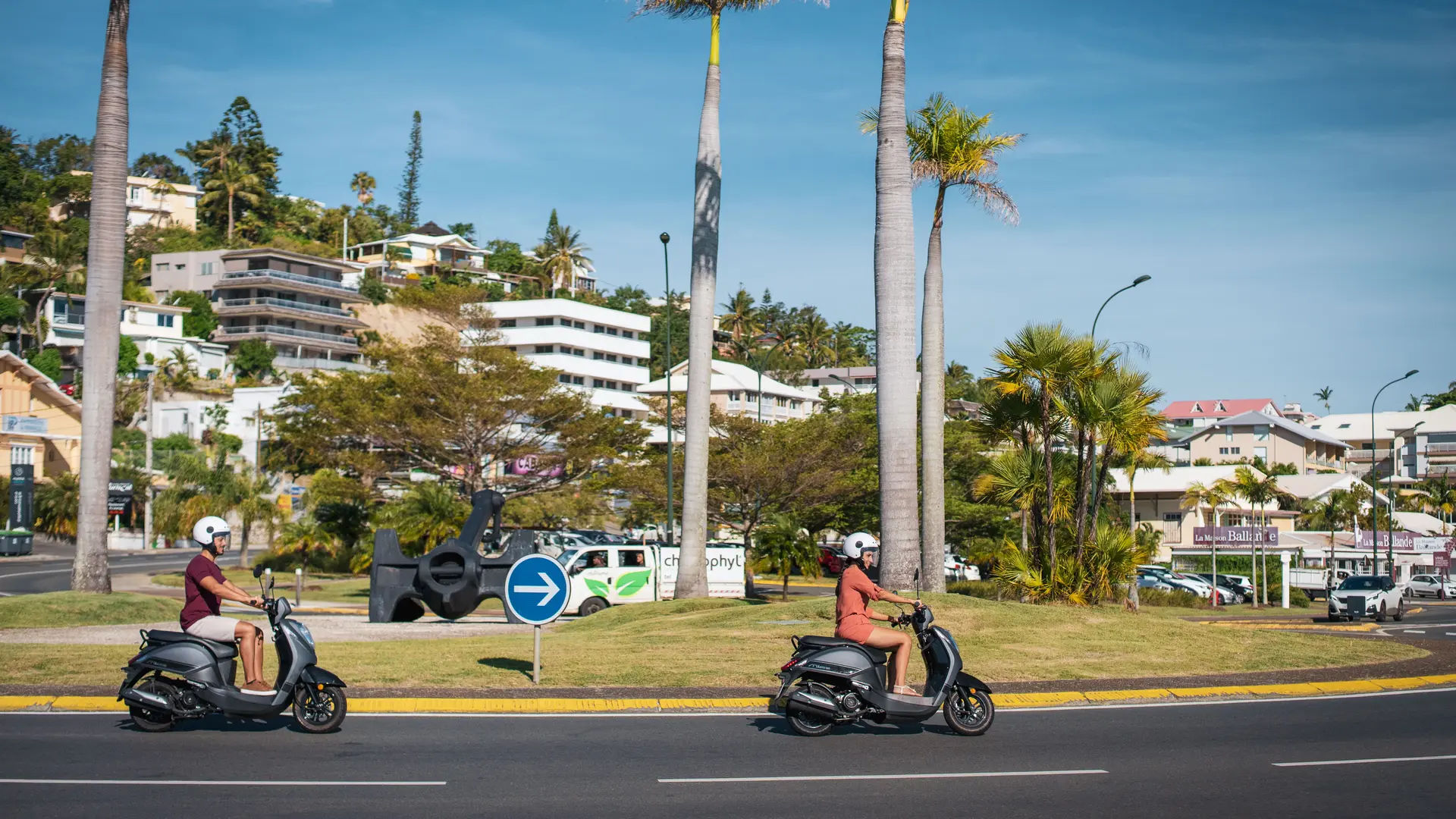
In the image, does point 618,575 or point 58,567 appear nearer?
point 618,575

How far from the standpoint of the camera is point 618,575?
2909 centimetres

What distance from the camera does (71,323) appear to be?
282ft

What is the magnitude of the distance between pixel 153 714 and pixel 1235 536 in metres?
40.0

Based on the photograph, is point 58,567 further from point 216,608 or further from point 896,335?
point 216,608

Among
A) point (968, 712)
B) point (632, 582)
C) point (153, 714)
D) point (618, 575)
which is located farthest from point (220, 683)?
point (632, 582)

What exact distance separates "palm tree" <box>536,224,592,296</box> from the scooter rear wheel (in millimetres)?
104797

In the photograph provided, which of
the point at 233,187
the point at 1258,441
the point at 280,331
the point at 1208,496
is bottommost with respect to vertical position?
the point at 1208,496

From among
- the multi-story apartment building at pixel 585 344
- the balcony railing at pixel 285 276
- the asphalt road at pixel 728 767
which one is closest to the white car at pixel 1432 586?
the multi-story apartment building at pixel 585 344

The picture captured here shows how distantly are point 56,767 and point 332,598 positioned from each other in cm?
2977

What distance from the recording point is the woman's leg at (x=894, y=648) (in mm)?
11031

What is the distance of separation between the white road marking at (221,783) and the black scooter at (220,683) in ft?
5.26

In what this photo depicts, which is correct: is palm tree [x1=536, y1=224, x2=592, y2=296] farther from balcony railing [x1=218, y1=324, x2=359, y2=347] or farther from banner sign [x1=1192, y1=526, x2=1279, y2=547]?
banner sign [x1=1192, y1=526, x2=1279, y2=547]

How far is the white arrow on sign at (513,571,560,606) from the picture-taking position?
1360 centimetres

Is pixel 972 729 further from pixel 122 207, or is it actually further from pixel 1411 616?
pixel 1411 616
